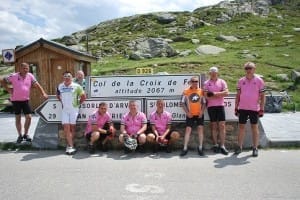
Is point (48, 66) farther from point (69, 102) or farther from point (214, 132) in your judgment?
point (214, 132)

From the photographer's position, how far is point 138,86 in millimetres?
10875

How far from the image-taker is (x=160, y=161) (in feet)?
28.4

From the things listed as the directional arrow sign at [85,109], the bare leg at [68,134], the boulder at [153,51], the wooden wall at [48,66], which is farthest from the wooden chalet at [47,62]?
the boulder at [153,51]

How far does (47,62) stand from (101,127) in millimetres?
10276

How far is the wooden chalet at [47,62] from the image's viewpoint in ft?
62.9

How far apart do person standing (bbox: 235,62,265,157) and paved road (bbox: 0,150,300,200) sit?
497mm

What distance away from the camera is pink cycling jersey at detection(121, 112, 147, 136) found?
977 cm

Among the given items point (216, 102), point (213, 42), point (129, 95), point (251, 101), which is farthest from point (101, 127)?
point (213, 42)

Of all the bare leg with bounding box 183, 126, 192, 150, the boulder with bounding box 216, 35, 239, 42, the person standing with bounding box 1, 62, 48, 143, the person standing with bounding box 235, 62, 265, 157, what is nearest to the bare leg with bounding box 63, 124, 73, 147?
the person standing with bounding box 1, 62, 48, 143

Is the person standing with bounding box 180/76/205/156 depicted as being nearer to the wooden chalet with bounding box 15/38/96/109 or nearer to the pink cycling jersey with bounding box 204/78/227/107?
the pink cycling jersey with bounding box 204/78/227/107

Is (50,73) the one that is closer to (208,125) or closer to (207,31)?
(208,125)

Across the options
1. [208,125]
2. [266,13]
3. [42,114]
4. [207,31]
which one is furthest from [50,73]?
[266,13]

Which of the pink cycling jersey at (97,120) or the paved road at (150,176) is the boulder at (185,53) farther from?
the paved road at (150,176)

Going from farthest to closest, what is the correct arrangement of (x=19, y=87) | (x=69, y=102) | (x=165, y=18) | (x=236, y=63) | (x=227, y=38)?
(x=165, y=18)
(x=227, y=38)
(x=236, y=63)
(x=19, y=87)
(x=69, y=102)
